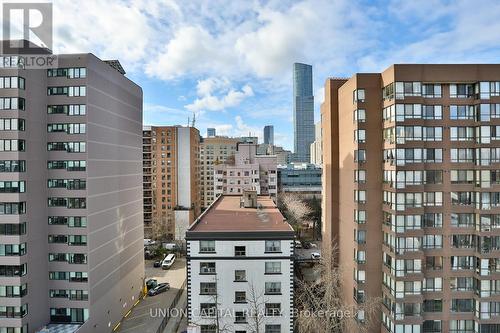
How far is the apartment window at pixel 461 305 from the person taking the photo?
2758cm

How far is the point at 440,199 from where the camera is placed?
27516mm

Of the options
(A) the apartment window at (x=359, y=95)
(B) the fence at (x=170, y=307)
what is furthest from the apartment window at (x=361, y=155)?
(B) the fence at (x=170, y=307)

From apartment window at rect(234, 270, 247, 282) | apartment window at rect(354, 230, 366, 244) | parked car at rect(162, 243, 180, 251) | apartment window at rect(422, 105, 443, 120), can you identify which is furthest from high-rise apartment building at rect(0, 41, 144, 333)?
apartment window at rect(422, 105, 443, 120)

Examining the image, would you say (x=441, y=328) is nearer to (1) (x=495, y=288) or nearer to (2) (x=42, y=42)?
(1) (x=495, y=288)

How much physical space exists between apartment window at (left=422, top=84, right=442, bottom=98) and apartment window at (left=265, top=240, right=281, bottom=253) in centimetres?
1937

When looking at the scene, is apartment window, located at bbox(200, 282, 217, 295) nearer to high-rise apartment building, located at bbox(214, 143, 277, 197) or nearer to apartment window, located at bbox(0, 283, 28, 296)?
apartment window, located at bbox(0, 283, 28, 296)

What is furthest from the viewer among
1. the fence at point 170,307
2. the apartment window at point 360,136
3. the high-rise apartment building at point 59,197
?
the fence at point 170,307

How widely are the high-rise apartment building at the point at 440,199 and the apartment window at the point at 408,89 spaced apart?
0.30ft

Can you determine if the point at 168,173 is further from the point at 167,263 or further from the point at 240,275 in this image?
the point at 240,275

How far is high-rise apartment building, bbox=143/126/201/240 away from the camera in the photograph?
6969cm

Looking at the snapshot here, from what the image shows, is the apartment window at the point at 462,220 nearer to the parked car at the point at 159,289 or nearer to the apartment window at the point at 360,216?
the apartment window at the point at 360,216

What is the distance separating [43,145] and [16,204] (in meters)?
6.27

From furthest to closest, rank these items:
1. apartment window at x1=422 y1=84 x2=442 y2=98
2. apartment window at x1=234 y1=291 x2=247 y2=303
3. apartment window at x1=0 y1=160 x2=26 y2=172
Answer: apartment window at x1=422 y1=84 x2=442 y2=98
apartment window at x1=0 y1=160 x2=26 y2=172
apartment window at x1=234 y1=291 x2=247 y2=303

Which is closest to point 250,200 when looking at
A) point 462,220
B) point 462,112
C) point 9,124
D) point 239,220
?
point 239,220
